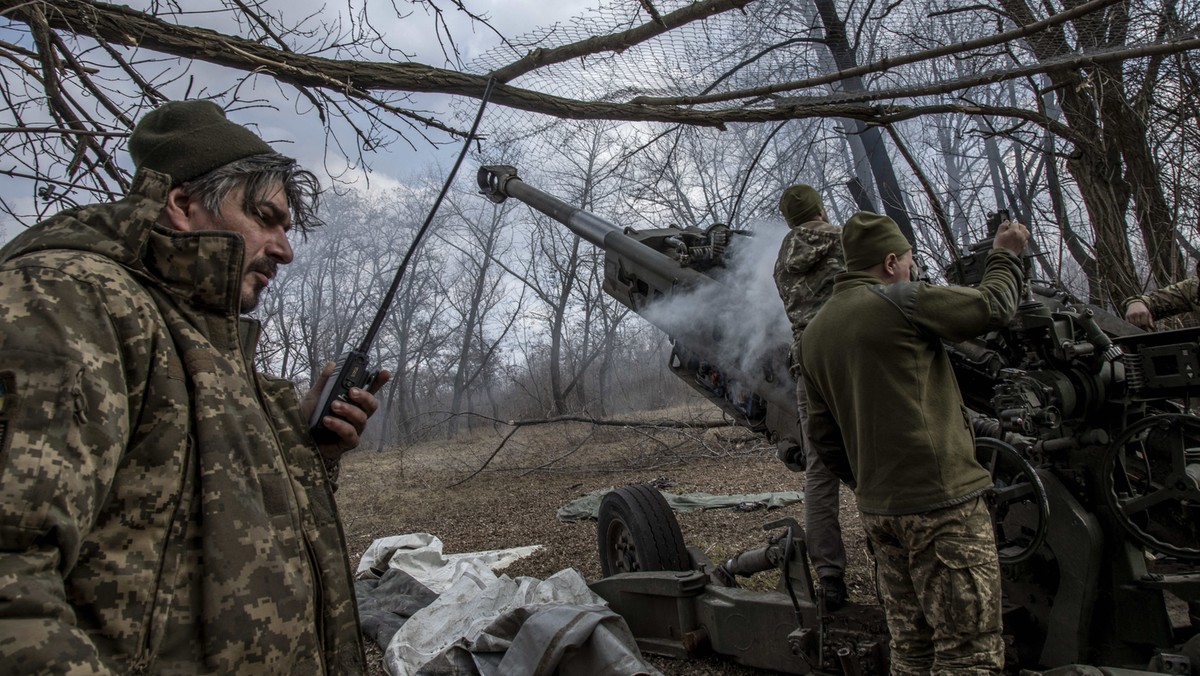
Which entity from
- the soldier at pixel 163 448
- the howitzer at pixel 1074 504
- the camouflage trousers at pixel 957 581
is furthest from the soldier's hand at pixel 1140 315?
the soldier at pixel 163 448

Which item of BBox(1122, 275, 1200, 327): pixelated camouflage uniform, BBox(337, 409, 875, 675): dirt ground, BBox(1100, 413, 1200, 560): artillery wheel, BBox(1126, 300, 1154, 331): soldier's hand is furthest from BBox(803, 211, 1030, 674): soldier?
BBox(337, 409, 875, 675): dirt ground

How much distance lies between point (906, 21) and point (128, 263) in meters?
5.13

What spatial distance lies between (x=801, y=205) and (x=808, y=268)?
16.8 inches

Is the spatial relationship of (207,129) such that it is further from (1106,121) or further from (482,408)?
(482,408)

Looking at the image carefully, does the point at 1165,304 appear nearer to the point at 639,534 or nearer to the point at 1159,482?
the point at 1159,482

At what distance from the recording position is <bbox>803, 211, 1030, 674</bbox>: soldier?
2.46m

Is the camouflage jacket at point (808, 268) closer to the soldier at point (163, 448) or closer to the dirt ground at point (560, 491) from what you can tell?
the dirt ground at point (560, 491)

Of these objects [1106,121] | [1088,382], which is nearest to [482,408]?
[1106,121]

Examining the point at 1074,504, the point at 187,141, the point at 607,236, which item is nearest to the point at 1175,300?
the point at 1074,504

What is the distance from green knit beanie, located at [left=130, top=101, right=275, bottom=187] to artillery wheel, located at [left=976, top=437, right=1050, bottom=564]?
2493 mm

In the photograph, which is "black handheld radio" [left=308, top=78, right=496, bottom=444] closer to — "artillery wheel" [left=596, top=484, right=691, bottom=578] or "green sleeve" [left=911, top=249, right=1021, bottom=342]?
"green sleeve" [left=911, top=249, right=1021, bottom=342]

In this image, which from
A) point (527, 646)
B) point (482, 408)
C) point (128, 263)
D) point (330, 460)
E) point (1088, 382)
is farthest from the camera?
point (482, 408)

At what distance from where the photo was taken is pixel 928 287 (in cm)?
257

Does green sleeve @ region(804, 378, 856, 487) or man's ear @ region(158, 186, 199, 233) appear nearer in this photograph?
man's ear @ region(158, 186, 199, 233)
